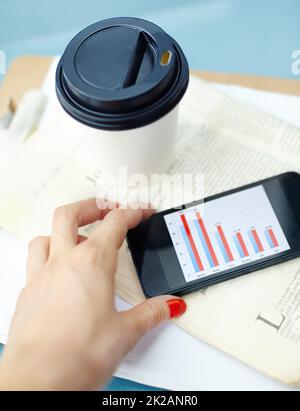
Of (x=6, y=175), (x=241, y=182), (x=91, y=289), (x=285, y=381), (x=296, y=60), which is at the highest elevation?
(x=296, y=60)

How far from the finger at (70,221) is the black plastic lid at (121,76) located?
111mm

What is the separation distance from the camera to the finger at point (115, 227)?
0.45 metres

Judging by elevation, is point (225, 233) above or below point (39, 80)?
below

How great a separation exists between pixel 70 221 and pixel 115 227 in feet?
0.19

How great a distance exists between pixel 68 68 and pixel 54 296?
255 mm

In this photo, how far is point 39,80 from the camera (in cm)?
75

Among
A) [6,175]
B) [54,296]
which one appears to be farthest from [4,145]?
[54,296]

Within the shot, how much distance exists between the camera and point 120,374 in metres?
0.50

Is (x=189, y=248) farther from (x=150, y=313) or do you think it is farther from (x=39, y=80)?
(x=39, y=80)

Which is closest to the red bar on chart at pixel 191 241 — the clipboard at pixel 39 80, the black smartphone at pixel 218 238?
the black smartphone at pixel 218 238

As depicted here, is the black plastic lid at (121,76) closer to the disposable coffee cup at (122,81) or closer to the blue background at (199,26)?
the disposable coffee cup at (122,81)

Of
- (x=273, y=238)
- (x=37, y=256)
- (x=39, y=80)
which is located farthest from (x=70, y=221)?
(x=39, y=80)

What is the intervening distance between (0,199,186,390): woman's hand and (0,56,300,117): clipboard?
1.24 ft
